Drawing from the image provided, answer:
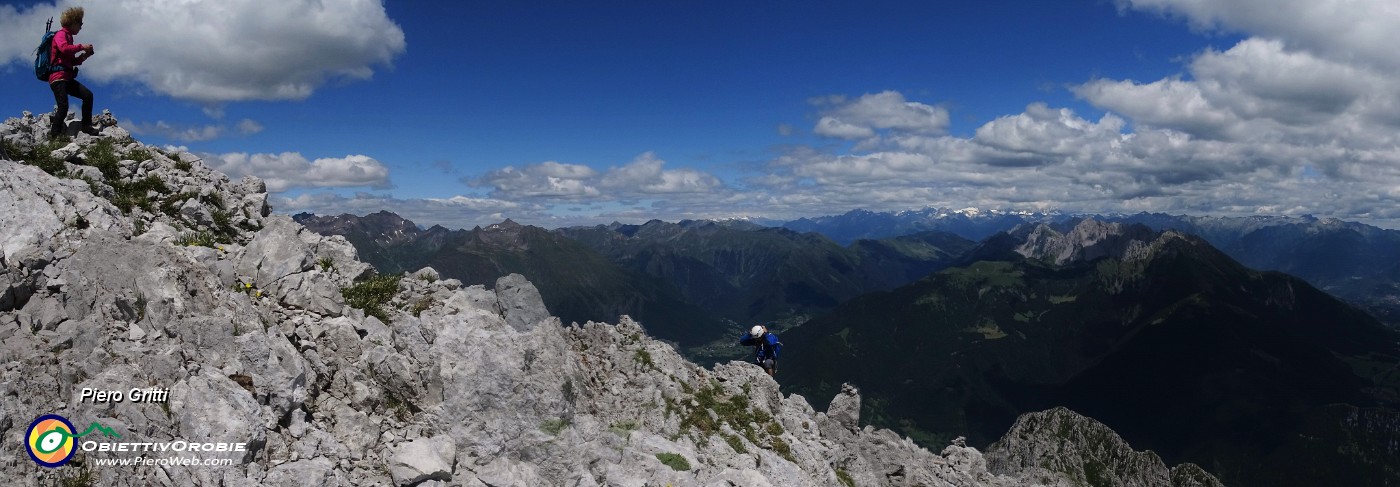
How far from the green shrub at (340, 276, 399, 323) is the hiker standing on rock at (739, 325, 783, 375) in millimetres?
18291

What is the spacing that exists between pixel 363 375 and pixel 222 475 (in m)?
4.59

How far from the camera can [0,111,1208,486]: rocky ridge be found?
1359 cm

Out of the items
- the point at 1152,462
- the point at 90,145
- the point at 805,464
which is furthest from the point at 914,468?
the point at 1152,462

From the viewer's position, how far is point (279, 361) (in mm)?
15930

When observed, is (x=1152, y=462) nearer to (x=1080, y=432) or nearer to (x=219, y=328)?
(x=1080, y=432)

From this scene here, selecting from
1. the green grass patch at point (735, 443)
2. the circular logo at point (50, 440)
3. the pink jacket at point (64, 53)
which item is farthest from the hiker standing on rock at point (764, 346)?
the pink jacket at point (64, 53)

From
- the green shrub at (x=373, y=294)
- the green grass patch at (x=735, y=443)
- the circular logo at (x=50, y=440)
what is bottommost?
the green grass patch at (x=735, y=443)

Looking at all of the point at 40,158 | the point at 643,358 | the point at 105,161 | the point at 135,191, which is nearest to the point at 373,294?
the point at 135,191

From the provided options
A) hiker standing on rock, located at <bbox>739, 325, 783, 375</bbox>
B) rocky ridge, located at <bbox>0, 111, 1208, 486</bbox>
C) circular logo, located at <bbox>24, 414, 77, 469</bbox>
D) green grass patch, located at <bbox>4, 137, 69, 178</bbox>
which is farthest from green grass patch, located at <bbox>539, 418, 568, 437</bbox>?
green grass patch, located at <bbox>4, 137, 69, 178</bbox>

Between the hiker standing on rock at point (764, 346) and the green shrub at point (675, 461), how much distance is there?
12.7 metres

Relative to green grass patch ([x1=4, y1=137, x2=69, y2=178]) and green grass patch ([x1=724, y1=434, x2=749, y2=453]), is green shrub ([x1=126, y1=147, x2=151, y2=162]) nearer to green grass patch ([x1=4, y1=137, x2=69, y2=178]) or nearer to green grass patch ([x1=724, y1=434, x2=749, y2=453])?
green grass patch ([x1=4, y1=137, x2=69, y2=178])

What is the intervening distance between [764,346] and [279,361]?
24.0m

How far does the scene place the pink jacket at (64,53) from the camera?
2134 cm

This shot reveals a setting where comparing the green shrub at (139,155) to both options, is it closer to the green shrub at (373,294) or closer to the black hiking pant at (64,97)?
the black hiking pant at (64,97)
